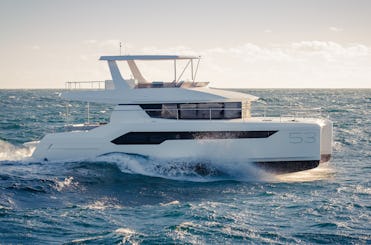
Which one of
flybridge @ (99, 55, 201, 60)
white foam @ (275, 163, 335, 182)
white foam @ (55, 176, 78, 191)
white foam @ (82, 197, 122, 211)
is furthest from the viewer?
flybridge @ (99, 55, 201, 60)

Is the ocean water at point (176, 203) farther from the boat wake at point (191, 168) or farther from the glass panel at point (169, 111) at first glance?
the glass panel at point (169, 111)

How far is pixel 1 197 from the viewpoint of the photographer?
43.7 ft

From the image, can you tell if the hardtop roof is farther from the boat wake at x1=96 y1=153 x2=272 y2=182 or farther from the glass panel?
the boat wake at x1=96 y1=153 x2=272 y2=182

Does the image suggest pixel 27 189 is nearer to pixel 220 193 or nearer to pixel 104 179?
pixel 104 179

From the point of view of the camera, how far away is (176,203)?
13.4 meters

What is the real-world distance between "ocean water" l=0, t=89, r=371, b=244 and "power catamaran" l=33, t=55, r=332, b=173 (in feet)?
1.34

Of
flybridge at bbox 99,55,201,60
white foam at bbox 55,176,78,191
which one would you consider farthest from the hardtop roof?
white foam at bbox 55,176,78,191

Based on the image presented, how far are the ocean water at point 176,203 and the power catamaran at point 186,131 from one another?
0.41 m

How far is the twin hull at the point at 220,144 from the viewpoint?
16.5 meters

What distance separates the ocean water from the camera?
10.7 m

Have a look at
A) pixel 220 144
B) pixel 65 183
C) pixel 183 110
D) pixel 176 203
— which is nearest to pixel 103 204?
pixel 176 203

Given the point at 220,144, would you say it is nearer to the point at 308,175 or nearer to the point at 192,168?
the point at 192,168

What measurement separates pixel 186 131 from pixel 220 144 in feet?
3.78

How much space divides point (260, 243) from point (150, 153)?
7239mm
